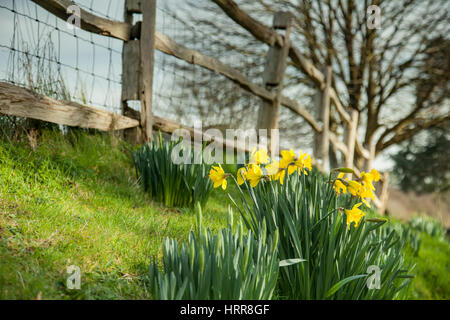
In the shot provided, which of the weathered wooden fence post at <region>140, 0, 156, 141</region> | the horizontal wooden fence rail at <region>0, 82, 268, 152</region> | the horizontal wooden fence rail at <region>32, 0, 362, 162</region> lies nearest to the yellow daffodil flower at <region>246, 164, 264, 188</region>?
the horizontal wooden fence rail at <region>0, 82, 268, 152</region>

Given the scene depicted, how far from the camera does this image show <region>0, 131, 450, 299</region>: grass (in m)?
1.33

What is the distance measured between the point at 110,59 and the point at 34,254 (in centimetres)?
214

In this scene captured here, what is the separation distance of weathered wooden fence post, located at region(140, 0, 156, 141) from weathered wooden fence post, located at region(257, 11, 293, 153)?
6.56 ft

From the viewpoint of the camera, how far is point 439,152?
11336mm

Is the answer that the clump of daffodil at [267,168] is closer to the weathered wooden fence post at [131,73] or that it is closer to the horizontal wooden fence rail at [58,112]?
the horizontal wooden fence rail at [58,112]

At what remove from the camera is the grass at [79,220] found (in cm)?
133

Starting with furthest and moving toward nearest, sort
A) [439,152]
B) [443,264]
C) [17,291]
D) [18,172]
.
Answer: [439,152] → [443,264] → [18,172] → [17,291]

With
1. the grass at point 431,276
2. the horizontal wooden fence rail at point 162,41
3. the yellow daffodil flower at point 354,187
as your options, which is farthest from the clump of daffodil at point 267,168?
the grass at point 431,276

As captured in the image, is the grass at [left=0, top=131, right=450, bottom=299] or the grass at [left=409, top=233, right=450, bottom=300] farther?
the grass at [left=409, top=233, right=450, bottom=300]

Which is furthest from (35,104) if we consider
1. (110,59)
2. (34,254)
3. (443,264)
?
(443,264)

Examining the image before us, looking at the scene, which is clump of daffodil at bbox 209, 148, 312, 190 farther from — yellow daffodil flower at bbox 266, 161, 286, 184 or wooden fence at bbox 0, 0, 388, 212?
wooden fence at bbox 0, 0, 388, 212

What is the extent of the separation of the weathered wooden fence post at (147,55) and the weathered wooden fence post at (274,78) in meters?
2.00

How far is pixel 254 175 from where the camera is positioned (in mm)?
1672

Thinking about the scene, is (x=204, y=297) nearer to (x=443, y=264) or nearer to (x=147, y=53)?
(x=147, y=53)
